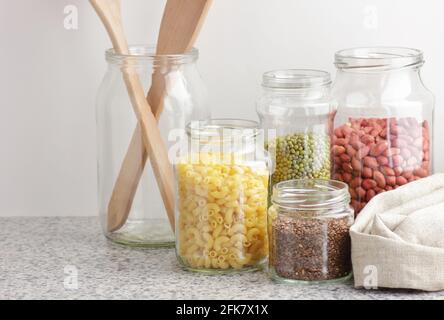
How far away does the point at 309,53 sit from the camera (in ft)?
5.11

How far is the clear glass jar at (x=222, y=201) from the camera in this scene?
4.22 ft

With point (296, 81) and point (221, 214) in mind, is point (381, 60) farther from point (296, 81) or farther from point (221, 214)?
point (221, 214)

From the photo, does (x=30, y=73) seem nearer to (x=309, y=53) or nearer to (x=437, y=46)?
(x=309, y=53)

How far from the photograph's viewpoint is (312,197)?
1.25 meters

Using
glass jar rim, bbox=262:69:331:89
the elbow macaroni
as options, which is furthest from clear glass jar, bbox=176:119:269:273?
glass jar rim, bbox=262:69:331:89

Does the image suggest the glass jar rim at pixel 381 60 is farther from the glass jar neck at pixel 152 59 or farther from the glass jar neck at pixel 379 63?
the glass jar neck at pixel 152 59

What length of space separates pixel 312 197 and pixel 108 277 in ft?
1.03

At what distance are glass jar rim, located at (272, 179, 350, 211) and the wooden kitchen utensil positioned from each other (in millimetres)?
214

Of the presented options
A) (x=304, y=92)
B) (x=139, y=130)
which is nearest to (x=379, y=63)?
(x=304, y=92)

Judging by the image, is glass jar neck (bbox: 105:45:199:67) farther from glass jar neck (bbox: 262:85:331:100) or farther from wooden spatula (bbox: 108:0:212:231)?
glass jar neck (bbox: 262:85:331:100)

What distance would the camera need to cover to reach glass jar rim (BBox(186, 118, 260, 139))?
1313 millimetres

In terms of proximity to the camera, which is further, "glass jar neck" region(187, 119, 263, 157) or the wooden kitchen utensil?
the wooden kitchen utensil

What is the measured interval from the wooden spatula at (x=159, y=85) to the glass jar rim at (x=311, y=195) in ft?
0.89

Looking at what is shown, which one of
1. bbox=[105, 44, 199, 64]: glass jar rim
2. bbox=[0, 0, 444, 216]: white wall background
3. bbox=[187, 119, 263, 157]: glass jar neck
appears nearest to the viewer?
bbox=[187, 119, 263, 157]: glass jar neck
